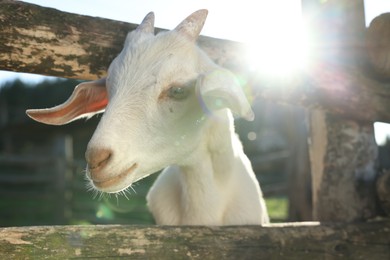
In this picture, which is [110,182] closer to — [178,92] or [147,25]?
[178,92]

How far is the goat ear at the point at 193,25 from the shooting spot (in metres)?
2.51

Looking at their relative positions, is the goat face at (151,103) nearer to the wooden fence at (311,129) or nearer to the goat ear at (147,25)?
the goat ear at (147,25)

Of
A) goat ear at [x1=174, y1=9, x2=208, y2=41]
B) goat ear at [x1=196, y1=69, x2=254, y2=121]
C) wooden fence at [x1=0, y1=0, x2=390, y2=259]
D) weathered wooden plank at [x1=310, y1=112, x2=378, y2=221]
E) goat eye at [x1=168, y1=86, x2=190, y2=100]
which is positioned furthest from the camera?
weathered wooden plank at [x1=310, y1=112, x2=378, y2=221]

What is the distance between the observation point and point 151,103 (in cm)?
226

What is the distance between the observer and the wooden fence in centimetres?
201

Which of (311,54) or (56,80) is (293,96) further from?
(56,80)

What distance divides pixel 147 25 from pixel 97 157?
0.90m

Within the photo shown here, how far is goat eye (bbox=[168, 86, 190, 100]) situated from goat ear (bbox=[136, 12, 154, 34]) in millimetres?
402

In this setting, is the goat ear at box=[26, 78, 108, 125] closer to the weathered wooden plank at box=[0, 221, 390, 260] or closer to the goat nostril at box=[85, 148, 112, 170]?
the goat nostril at box=[85, 148, 112, 170]

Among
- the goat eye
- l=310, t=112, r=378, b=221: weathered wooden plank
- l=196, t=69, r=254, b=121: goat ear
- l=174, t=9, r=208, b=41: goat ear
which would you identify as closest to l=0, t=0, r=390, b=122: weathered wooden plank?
l=310, t=112, r=378, b=221: weathered wooden plank

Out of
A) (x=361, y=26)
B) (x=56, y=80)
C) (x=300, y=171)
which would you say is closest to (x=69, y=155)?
(x=300, y=171)

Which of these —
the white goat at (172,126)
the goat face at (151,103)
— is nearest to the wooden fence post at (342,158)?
the white goat at (172,126)

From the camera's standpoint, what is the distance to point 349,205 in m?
3.09

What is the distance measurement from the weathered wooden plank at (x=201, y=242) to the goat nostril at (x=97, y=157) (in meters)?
0.24
